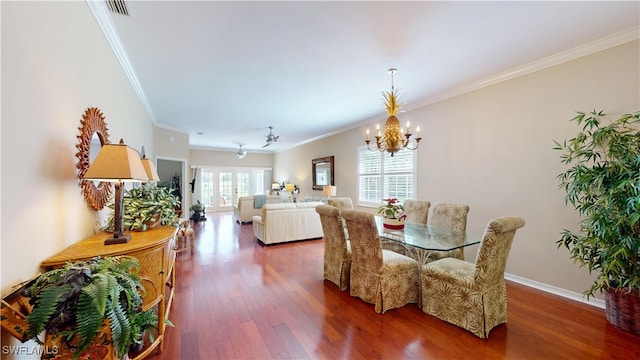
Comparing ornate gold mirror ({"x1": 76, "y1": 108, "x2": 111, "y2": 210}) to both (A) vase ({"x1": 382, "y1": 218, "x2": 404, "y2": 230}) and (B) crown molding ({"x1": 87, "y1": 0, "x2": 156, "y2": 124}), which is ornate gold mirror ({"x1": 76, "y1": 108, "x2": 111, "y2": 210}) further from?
(A) vase ({"x1": 382, "y1": 218, "x2": 404, "y2": 230})

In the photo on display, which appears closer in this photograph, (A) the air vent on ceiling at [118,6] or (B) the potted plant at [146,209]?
(A) the air vent on ceiling at [118,6]

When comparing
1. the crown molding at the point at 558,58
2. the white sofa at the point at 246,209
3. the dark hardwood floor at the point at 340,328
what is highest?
the crown molding at the point at 558,58

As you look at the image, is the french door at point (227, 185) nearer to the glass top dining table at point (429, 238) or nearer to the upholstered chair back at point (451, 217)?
the glass top dining table at point (429, 238)

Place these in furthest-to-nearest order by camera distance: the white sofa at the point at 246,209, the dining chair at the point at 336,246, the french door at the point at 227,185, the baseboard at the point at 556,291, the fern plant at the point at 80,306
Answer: the french door at the point at 227,185 < the white sofa at the point at 246,209 < the dining chair at the point at 336,246 < the baseboard at the point at 556,291 < the fern plant at the point at 80,306

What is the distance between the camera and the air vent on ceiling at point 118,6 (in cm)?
205

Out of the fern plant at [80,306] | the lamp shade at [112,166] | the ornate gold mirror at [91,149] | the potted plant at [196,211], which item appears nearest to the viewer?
the fern plant at [80,306]

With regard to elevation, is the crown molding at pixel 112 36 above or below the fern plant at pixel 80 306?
above

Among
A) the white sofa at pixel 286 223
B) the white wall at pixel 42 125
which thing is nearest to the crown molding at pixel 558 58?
the white sofa at pixel 286 223

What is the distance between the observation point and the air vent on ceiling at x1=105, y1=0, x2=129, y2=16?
205 centimetres

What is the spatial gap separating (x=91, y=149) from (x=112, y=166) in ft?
2.20

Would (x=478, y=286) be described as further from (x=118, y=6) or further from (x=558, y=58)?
(x=118, y=6)

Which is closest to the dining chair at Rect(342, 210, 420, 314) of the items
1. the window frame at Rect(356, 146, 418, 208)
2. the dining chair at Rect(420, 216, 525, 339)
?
the dining chair at Rect(420, 216, 525, 339)

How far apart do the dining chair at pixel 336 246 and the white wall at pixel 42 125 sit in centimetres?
222

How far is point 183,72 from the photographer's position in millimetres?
3383
